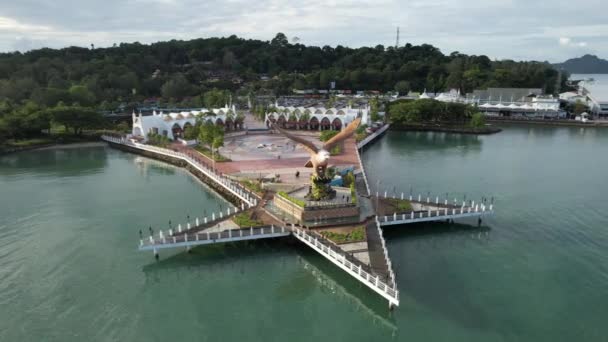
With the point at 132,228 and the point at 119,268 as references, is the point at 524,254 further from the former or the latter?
the point at 132,228

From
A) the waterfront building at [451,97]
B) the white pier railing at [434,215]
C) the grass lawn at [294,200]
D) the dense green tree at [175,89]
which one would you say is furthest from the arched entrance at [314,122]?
the white pier railing at [434,215]

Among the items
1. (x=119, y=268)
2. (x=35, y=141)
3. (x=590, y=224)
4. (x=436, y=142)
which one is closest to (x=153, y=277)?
(x=119, y=268)

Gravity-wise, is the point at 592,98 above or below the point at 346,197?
above

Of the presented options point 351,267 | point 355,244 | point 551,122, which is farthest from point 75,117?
point 551,122

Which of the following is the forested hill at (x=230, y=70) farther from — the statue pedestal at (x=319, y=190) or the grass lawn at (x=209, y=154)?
the statue pedestal at (x=319, y=190)

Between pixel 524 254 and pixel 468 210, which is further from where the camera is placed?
pixel 468 210

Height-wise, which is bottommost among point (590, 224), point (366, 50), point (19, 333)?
point (19, 333)

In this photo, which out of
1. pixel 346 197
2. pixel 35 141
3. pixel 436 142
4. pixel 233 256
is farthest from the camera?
pixel 436 142
